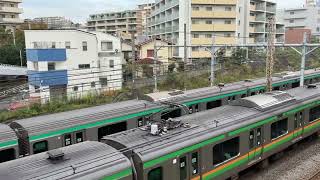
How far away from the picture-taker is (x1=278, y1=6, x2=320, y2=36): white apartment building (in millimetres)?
82506

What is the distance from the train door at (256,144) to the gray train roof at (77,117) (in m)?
4.61

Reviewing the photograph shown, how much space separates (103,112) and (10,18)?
205 ft

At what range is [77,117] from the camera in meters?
12.2

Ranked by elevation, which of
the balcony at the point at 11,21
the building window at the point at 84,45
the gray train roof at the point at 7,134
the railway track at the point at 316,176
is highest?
the balcony at the point at 11,21

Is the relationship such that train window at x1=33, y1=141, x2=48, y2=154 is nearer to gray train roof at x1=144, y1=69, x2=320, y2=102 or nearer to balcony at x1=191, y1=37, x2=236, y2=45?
gray train roof at x1=144, y1=69, x2=320, y2=102

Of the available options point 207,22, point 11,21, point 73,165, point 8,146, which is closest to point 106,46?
point 207,22

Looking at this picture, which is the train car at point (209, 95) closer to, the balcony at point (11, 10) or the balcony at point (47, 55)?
the balcony at point (47, 55)

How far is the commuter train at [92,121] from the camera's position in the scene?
10477 millimetres

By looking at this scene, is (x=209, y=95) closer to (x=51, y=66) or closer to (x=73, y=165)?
(x=73, y=165)

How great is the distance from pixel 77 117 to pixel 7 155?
9.49 feet

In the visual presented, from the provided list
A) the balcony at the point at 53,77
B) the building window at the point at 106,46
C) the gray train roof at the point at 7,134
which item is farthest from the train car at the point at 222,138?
the building window at the point at 106,46

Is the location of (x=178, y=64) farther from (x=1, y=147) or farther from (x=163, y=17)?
(x=1, y=147)

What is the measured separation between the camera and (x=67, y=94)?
23547 millimetres

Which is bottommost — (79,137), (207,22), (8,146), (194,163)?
(194,163)
